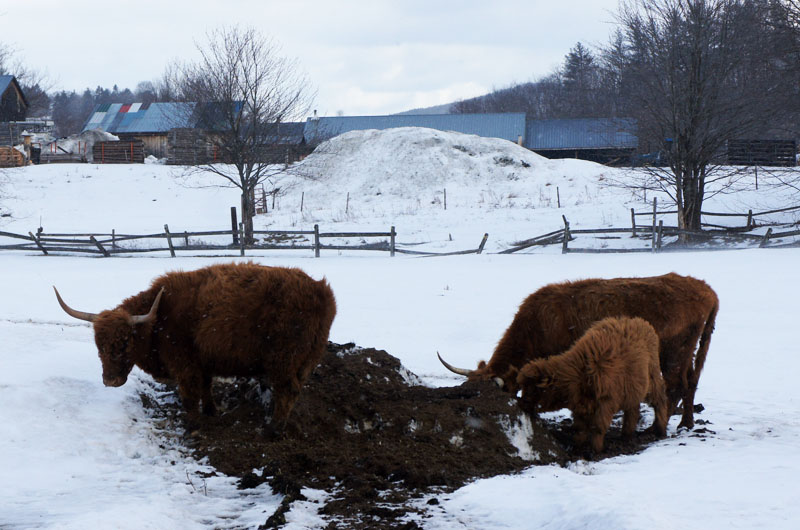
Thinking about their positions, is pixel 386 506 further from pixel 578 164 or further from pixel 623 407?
pixel 578 164

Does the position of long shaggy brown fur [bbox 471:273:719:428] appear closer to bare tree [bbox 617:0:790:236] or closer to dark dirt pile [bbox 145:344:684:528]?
dark dirt pile [bbox 145:344:684:528]

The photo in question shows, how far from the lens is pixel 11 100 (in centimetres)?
4778

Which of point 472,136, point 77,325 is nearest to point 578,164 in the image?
point 472,136

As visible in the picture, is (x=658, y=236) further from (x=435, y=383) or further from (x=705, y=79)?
(x=435, y=383)

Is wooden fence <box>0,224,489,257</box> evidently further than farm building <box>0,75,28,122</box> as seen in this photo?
No

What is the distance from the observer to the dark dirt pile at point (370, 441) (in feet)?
Answer: 16.1

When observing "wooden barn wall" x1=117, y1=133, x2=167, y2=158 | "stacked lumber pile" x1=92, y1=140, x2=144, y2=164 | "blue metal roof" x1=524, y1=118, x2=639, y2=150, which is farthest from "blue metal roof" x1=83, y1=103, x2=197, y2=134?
"blue metal roof" x1=524, y1=118, x2=639, y2=150

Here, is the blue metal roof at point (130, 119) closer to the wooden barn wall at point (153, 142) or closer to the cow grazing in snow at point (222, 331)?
the wooden barn wall at point (153, 142)

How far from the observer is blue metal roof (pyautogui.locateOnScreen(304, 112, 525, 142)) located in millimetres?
54469

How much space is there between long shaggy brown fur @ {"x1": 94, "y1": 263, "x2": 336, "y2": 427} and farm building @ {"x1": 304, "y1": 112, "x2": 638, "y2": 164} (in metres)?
44.8

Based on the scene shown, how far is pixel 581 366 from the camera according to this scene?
20.0ft

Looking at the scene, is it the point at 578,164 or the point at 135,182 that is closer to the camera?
the point at 578,164

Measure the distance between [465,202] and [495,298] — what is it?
903 inches

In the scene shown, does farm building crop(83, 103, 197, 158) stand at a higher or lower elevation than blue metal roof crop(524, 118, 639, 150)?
higher
